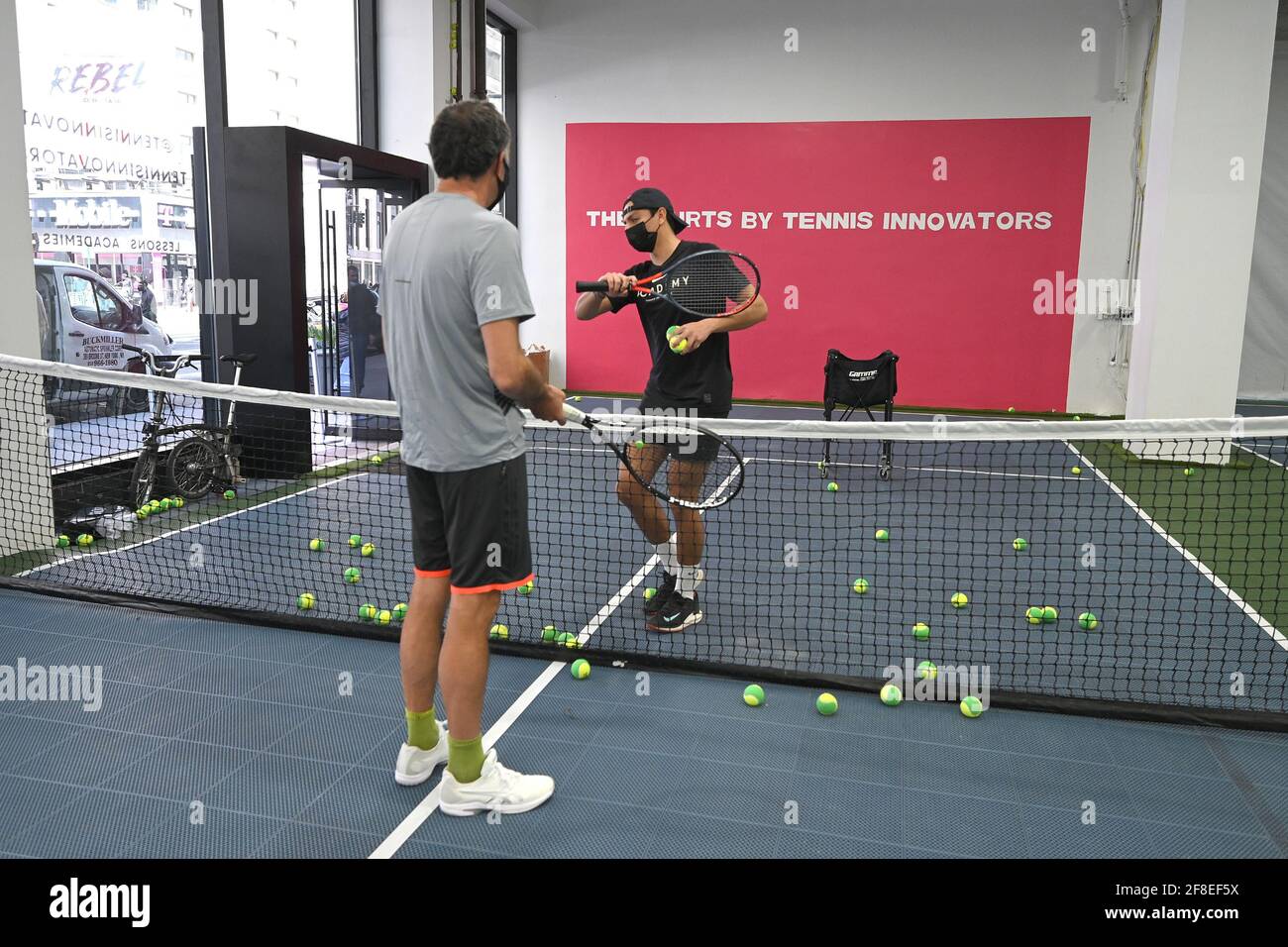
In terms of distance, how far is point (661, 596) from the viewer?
4.30m

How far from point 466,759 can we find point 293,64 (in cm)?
683

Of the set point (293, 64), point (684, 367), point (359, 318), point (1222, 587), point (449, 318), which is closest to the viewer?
point (449, 318)

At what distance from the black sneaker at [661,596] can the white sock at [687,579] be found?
2cm

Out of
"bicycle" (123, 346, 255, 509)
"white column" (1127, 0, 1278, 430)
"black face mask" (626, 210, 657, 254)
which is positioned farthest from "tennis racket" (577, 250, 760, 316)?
"white column" (1127, 0, 1278, 430)

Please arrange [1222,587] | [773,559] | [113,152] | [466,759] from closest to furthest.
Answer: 1. [466,759]
2. [1222,587]
3. [773,559]
4. [113,152]

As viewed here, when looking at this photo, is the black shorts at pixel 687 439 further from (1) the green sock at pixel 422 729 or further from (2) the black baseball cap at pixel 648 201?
(1) the green sock at pixel 422 729

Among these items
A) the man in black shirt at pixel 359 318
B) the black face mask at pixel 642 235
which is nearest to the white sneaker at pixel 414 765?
the black face mask at pixel 642 235

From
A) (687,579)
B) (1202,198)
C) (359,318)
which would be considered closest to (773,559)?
(687,579)

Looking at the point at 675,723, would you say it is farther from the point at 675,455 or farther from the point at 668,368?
the point at 668,368

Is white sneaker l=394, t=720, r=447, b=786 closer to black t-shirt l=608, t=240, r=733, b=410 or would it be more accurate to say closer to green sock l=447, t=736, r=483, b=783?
green sock l=447, t=736, r=483, b=783

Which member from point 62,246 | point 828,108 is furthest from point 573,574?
point 828,108

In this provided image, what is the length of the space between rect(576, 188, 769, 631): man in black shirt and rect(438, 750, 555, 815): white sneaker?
1462 millimetres

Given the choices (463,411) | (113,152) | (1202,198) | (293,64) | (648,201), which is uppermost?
(293,64)
